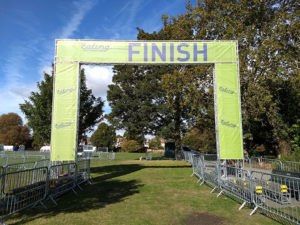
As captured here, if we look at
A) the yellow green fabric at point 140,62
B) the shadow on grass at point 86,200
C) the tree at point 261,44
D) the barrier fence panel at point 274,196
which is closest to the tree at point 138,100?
the tree at point 261,44

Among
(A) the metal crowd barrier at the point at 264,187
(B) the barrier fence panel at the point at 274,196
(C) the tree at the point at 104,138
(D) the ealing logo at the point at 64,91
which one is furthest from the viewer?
(C) the tree at the point at 104,138

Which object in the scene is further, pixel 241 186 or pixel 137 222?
pixel 241 186

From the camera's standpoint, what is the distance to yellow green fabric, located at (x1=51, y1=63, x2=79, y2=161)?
34.5 ft

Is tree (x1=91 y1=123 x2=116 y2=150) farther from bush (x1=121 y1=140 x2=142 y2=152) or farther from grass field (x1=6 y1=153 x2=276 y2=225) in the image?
grass field (x1=6 y1=153 x2=276 y2=225)

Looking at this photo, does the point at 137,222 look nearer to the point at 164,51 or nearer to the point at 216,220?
the point at 216,220

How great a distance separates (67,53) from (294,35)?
15.1 metres

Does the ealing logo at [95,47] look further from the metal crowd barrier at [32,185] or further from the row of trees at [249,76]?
the metal crowd barrier at [32,185]

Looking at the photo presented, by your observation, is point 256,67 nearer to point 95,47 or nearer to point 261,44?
point 261,44

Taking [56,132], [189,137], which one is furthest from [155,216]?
[189,137]

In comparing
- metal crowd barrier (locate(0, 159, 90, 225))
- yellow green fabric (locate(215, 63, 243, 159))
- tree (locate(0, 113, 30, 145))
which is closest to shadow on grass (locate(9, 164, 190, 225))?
metal crowd barrier (locate(0, 159, 90, 225))

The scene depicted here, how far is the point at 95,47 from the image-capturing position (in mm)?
11711

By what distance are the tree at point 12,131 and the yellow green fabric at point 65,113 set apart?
55.9 m

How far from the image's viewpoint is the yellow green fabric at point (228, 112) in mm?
10695

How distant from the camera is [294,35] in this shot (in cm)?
1505
